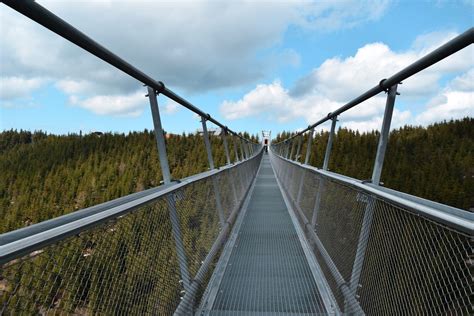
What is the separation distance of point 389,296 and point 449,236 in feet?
2.12

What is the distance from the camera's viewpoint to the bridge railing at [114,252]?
890mm

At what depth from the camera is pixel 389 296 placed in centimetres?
166

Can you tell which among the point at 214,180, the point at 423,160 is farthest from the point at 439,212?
the point at 423,160

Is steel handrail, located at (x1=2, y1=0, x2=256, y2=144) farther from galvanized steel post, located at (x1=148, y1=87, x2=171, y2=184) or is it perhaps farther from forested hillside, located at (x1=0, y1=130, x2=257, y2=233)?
forested hillside, located at (x1=0, y1=130, x2=257, y2=233)

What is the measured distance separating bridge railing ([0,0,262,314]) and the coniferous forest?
70.0ft

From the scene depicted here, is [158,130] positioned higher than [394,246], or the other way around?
[158,130]

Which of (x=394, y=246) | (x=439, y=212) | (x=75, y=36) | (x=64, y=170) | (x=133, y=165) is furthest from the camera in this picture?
(x=64, y=170)

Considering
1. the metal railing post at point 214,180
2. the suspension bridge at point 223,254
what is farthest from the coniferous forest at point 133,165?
the suspension bridge at point 223,254

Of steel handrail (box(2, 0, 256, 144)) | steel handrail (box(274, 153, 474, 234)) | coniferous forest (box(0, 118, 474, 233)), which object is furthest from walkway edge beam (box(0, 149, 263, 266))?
coniferous forest (box(0, 118, 474, 233))

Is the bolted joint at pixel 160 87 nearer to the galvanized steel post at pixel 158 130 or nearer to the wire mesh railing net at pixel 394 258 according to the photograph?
the galvanized steel post at pixel 158 130

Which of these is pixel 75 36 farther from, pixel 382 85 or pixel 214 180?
pixel 214 180

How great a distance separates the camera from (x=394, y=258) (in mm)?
1647

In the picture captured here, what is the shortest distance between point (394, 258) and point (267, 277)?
1654 mm

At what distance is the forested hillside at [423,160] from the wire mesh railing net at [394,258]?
3661 cm
